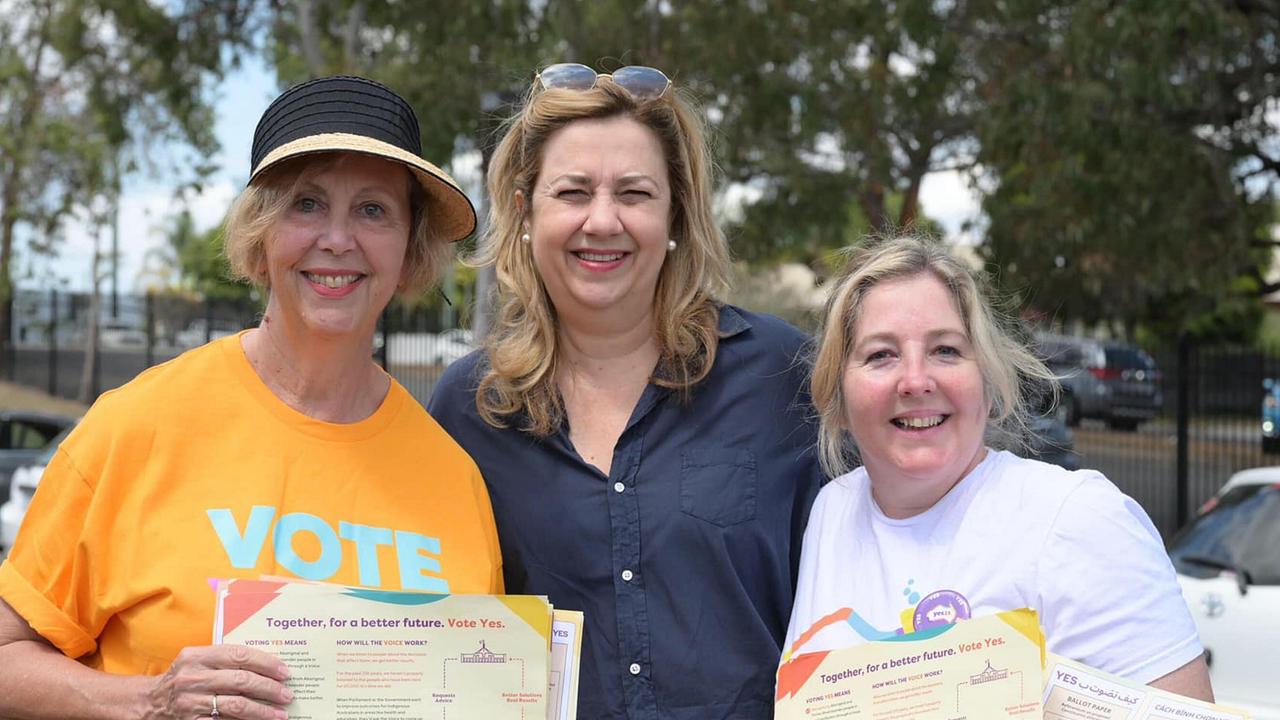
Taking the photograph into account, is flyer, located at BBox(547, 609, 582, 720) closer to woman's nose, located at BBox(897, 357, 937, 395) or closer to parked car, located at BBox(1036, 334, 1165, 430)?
woman's nose, located at BBox(897, 357, 937, 395)

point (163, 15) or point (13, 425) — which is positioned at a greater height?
point (163, 15)

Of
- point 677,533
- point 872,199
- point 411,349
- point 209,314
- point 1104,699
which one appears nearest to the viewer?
point 1104,699

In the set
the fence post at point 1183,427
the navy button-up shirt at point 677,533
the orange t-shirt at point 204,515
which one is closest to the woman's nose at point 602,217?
the navy button-up shirt at point 677,533

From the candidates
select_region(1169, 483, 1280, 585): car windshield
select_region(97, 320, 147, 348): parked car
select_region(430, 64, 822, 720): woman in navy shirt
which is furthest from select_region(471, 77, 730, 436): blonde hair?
select_region(97, 320, 147, 348): parked car

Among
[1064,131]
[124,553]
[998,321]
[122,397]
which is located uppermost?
[1064,131]

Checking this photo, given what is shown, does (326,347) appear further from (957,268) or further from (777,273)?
(777,273)

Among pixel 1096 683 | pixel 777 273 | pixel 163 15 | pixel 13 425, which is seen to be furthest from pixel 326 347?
pixel 777 273

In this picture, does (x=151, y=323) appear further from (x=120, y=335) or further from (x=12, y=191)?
(x=12, y=191)

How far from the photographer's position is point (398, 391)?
9.55ft

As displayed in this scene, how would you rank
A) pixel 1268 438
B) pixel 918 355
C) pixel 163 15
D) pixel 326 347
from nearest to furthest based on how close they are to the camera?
pixel 918 355 < pixel 326 347 < pixel 163 15 < pixel 1268 438

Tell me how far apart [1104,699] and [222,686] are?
5.07 feet

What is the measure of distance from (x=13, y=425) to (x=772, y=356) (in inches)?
477

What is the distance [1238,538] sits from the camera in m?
5.96

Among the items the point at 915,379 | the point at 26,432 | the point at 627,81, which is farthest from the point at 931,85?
the point at 26,432
